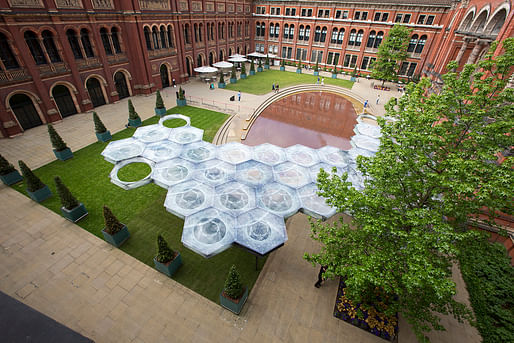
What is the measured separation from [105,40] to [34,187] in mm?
23194

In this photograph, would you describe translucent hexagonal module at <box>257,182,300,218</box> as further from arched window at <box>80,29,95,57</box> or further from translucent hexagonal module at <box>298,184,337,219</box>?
arched window at <box>80,29,95,57</box>

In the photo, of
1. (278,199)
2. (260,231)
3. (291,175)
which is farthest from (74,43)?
(260,231)

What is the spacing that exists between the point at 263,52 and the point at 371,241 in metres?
62.3

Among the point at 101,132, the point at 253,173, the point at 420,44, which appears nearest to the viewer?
the point at 253,173

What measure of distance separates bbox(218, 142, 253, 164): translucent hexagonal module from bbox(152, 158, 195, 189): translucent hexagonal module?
2.46 meters

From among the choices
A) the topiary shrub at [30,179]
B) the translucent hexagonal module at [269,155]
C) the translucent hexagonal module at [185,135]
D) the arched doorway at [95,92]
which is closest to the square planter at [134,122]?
the arched doorway at [95,92]

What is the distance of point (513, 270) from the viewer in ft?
45.9

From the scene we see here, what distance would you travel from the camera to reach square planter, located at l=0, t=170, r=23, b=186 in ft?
60.9

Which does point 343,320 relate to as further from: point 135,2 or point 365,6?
point 365,6

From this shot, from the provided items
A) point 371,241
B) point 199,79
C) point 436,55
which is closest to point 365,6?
point 436,55

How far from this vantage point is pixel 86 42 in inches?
1142

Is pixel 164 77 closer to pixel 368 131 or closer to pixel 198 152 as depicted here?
pixel 198 152

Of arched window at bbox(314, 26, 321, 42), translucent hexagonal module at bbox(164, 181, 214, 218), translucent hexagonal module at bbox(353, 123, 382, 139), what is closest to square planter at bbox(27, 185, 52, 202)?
translucent hexagonal module at bbox(164, 181, 214, 218)

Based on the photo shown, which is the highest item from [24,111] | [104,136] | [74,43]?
[74,43]
